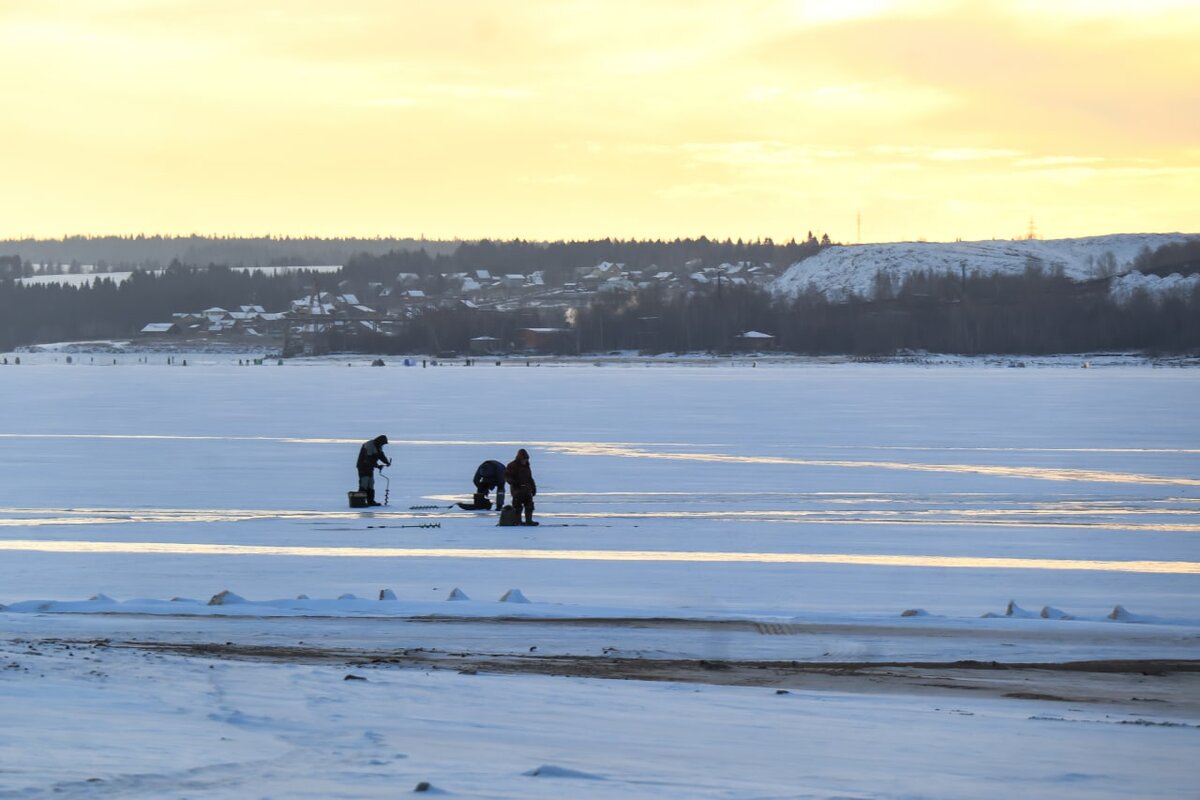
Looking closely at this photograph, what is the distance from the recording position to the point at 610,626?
12711mm

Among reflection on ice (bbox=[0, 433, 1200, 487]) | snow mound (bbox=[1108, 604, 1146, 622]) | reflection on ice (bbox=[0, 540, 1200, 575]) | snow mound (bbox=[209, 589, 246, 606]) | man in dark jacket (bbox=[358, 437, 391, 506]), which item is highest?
man in dark jacket (bbox=[358, 437, 391, 506])

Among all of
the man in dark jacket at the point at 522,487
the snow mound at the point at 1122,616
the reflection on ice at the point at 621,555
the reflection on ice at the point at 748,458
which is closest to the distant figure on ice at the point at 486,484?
the man in dark jacket at the point at 522,487

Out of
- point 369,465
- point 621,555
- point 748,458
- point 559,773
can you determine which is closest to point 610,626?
point 559,773

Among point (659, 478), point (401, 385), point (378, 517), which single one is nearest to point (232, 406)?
point (401, 385)

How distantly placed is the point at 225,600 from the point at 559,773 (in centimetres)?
705

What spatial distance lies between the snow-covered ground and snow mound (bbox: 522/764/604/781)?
0.09 feet

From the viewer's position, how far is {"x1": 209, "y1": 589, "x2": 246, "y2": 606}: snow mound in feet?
45.2

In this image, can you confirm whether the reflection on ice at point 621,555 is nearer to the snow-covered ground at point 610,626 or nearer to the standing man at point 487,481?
the snow-covered ground at point 610,626

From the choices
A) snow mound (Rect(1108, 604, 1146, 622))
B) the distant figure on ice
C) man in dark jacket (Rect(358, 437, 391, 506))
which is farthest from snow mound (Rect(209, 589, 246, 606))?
man in dark jacket (Rect(358, 437, 391, 506))

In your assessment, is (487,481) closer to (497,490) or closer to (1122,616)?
(497,490)

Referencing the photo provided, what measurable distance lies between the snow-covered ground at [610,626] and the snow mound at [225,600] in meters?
0.08

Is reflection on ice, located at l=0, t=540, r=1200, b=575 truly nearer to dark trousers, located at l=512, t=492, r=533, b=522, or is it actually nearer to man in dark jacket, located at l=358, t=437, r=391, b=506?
dark trousers, located at l=512, t=492, r=533, b=522

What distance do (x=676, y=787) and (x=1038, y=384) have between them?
279 feet

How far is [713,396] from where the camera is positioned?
227 feet
